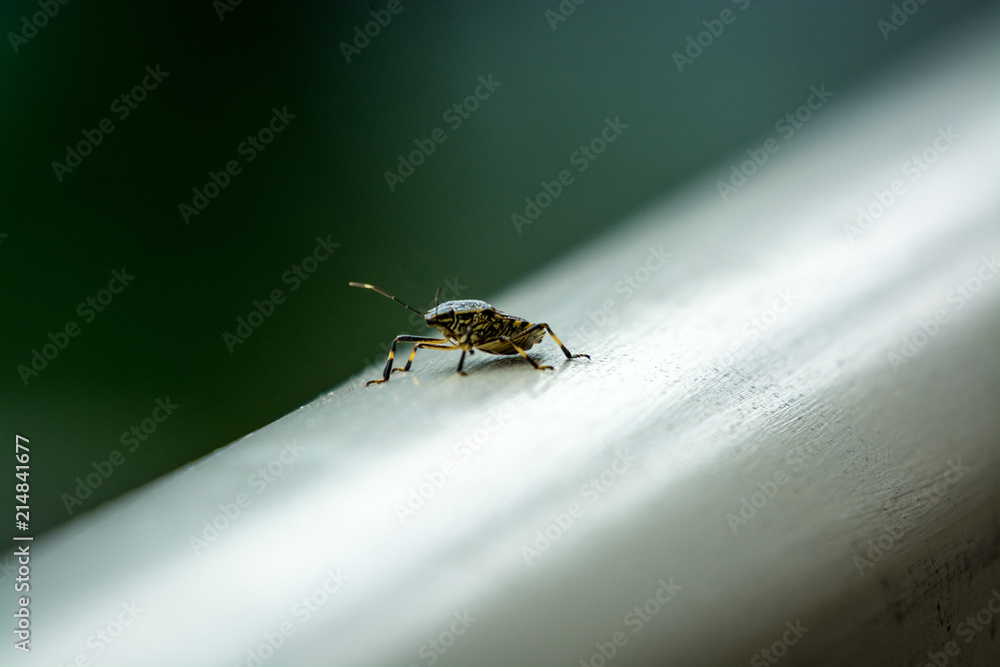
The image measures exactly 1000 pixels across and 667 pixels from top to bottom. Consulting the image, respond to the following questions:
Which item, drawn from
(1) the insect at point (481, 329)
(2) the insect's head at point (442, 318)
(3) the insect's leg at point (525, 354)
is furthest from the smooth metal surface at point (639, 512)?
(2) the insect's head at point (442, 318)

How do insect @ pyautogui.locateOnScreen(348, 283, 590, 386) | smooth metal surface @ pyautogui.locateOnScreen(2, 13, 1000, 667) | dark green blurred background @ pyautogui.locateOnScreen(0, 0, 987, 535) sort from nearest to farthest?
smooth metal surface @ pyautogui.locateOnScreen(2, 13, 1000, 667) < insect @ pyautogui.locateOnScreen(348, 283, 590, 386) < dark green blurred background @ pyautogui.locateOnScreen(0, 0, 987, 535)

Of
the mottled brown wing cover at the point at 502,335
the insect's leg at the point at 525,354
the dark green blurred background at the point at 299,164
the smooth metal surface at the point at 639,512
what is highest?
the dark green blurred background at the point at 299,164

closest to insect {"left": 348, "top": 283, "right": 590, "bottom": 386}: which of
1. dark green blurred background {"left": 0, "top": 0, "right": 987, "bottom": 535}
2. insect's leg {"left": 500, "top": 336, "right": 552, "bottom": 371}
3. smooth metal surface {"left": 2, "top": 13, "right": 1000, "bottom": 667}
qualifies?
insect's leg {"left": 500, "top": 336, "right": 552, "bottom": 371}

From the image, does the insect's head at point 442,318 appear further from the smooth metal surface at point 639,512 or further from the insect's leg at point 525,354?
the smooth metal surface at point 639,512

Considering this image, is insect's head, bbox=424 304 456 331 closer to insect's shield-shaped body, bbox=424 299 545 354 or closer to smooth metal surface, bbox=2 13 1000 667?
insect's shield-shaped body, bbox=424 299 545 354

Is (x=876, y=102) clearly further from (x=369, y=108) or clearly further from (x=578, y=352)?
(x=369, y=108)

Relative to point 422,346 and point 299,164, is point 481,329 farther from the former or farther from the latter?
point 299,164
